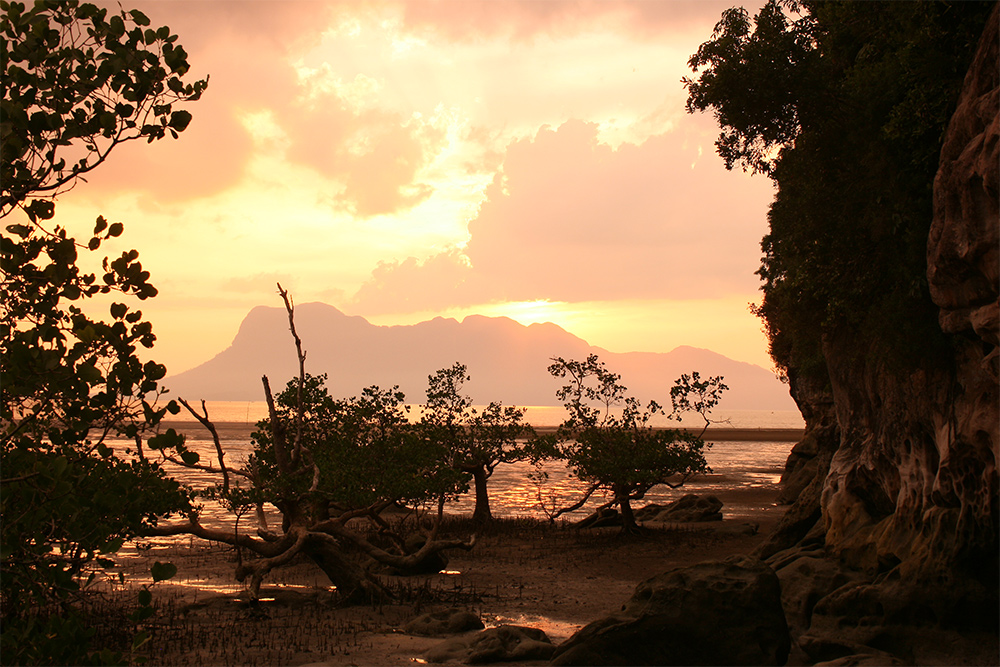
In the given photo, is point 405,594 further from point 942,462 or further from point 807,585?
point 942,462

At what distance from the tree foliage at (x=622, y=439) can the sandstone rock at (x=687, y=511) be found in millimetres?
3100

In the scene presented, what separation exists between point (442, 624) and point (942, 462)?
9588mm

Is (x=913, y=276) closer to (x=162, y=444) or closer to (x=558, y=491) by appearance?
(x=162, y=444)

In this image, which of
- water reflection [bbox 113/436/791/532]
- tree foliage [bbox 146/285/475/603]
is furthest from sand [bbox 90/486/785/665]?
water reflection [bbox 113/436/791/532]

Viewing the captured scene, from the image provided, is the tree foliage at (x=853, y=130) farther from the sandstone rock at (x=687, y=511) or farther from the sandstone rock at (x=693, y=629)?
the sandstone rock at (x=687, y=511)

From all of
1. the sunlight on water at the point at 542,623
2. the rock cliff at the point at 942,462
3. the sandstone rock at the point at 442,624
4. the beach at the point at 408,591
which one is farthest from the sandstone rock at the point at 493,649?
the rock cliff at the point at 942,462

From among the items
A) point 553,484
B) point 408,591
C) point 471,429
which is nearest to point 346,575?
point 408,591

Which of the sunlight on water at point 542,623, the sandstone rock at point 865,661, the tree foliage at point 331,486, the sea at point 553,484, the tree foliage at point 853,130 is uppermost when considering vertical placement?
the tree foliage at point 853,130

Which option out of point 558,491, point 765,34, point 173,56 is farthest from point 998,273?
point 558,491

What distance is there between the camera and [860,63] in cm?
1397

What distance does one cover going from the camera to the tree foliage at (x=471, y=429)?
28203 mm

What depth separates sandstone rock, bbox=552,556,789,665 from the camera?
11.0 m

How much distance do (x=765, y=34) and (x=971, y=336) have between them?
716cm

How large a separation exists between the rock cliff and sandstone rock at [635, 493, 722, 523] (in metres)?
13.9
